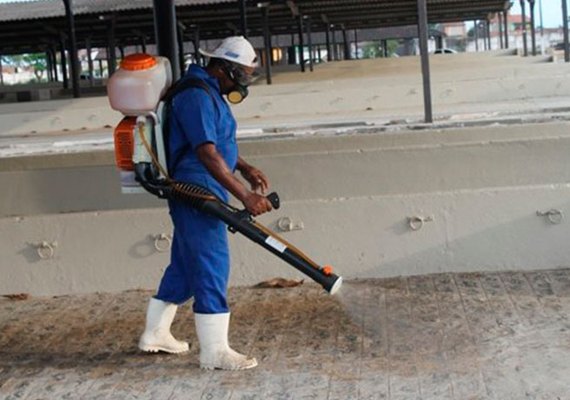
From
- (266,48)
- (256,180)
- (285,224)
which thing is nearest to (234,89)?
(256,180)

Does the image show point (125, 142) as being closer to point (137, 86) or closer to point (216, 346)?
point (137, 86)

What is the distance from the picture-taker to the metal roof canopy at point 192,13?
1142 inches

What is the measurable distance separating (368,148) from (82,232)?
90.1 inches

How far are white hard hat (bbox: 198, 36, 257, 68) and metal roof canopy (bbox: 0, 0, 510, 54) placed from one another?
21.9 meters

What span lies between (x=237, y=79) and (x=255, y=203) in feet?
2.29

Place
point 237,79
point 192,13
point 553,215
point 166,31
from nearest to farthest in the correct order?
point 237,79 → point 553,215 → point 166,31 → point 192,13

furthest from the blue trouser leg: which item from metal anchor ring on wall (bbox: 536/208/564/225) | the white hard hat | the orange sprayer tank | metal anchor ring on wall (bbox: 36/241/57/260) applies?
metal anchor ring on wall (bbox: 536/208/564/225)

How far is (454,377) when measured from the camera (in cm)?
506

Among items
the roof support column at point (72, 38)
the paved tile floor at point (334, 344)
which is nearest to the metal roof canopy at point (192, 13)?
the roof support column at point (72, 38)

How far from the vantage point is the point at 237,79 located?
526cm

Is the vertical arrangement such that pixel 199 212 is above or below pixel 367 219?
above

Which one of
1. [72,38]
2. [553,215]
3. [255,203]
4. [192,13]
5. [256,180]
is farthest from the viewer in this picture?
[192,13]

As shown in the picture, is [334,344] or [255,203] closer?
[255,203]

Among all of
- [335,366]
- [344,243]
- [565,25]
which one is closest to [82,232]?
[344,243]
